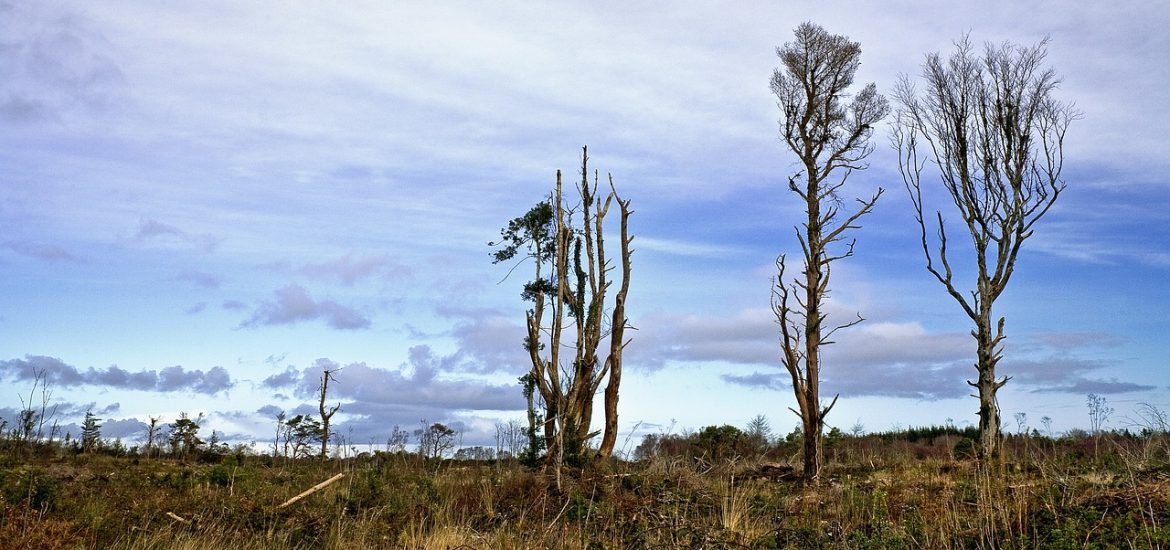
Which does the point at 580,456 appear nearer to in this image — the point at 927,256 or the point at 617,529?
the point at 617,529

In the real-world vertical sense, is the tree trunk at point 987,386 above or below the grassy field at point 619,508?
above

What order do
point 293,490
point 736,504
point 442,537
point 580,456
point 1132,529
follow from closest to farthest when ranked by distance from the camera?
1. point 1132,529
2. point 442,537
3. point 736,504
4. point 293,490
5. point 580,456

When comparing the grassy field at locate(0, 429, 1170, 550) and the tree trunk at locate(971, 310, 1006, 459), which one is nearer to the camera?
the grassy field at locate(0, 429, 1170, 550)

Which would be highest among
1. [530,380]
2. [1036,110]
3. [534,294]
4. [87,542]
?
[1036,110]

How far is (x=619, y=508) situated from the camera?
1130 cm

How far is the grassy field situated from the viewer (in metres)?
8.88

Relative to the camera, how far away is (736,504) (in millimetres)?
11336

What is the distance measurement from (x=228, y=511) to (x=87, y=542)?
6.66ft

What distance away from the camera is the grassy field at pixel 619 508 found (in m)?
8.88

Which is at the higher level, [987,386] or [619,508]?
[987,386]

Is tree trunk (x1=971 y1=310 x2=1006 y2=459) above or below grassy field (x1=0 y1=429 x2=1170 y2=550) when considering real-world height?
above

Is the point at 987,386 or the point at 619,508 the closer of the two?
the point at 619,508

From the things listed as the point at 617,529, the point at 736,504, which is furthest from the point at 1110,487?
the point at 617,529

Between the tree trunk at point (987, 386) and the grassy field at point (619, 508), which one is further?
the tree trunk at point (987, 386)
